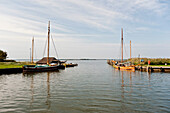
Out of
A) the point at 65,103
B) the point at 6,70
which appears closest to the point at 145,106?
the point at 65,103

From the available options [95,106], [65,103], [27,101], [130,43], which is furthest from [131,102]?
[130,43]

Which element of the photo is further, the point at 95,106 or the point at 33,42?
the point at 33,42

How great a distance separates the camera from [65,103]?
13.5 m

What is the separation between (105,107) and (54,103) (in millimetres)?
4768

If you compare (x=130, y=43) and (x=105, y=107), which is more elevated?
(x=130, y=43)

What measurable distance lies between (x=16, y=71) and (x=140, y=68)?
41322mm

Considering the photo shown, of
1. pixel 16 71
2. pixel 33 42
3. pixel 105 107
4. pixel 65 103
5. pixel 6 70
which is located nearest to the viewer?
pixel 105 107

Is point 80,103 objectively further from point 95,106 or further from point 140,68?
point 140,68

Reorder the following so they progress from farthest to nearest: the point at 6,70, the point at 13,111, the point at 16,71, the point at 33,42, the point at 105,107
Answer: the point at 33,42 → the point at 16,71 → the point at 6,70 → the point at 105,107 → the point at 13,111

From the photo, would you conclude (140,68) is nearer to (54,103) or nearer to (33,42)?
(54,103)

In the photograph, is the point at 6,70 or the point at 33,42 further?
the point at 33,42

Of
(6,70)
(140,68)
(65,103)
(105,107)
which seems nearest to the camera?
(105,107)

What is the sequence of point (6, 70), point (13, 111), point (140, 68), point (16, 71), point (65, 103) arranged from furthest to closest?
point (140, 68), point (16, 71), point (6, 70), point (65, 103), point (13, 111)

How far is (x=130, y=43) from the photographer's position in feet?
238
